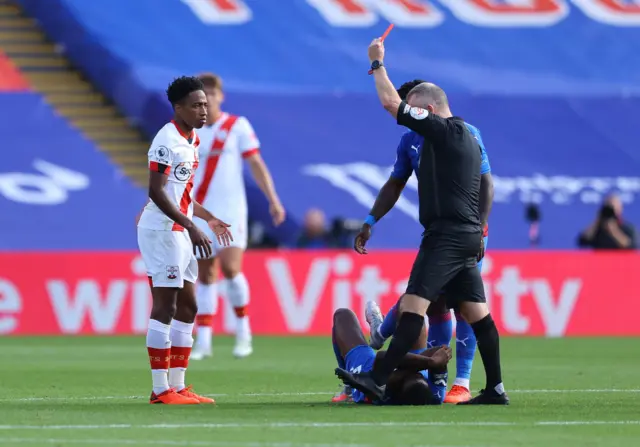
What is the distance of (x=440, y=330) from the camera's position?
29.8 ft

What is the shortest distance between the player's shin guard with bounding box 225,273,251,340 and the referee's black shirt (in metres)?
5.42

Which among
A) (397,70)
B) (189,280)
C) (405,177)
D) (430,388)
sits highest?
(397,70)

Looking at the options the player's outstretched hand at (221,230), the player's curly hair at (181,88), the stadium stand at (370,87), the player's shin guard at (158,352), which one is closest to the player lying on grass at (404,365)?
the player's outstretched hand at (221,230)

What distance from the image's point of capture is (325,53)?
25.1m

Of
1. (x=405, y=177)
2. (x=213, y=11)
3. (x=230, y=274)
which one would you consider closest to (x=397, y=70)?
(x=213, y=11)

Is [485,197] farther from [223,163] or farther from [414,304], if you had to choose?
[223,163]

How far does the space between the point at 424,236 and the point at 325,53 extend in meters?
17.0

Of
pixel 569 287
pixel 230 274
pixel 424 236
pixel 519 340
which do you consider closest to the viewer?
pixel 424 236

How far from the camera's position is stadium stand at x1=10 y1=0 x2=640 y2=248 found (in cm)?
2350

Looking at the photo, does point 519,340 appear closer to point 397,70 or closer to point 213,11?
point 397,70

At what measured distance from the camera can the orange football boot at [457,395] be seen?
8815 millimetres

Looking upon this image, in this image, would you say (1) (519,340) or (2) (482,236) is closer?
(2) (482,236)

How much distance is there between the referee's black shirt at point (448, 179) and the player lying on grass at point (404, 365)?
675 millimetres

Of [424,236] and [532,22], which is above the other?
[532,22]
